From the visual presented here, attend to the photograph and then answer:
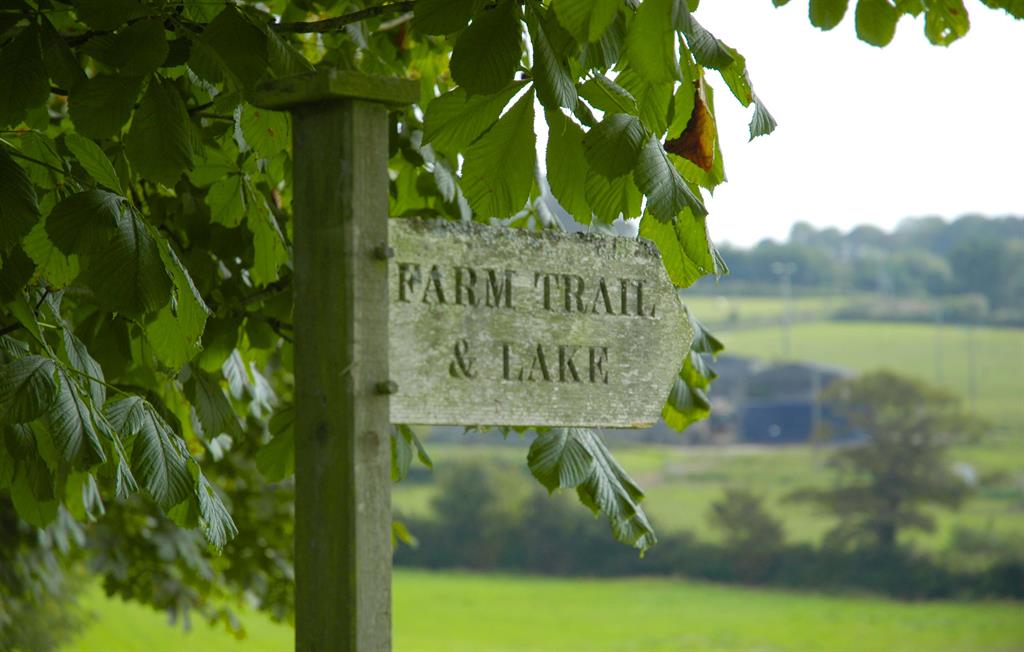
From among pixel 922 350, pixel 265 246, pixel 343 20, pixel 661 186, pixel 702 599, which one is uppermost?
pixel 922 350

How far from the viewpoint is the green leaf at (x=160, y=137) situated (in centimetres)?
258

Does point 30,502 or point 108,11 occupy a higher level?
Answer: point 108,11

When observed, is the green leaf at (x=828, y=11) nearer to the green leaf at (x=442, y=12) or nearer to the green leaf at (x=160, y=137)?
the green leaf at (x=442, y=12)

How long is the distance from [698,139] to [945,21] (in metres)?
0.47

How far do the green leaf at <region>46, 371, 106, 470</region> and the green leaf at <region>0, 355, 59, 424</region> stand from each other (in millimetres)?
20

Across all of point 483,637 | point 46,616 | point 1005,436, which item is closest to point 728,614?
point 483,637

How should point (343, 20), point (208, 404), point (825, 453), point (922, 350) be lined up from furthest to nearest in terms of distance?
1. point (922, 350)
2. point (825, 453)
3. point (208, 404)
4. point (343, 20)

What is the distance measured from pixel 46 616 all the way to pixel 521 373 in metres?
12.5

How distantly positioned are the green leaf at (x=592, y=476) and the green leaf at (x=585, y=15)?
92 centimetres

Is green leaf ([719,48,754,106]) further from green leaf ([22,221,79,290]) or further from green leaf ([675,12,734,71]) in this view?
green leaf ([22,221,79,290])

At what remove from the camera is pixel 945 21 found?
2.66m

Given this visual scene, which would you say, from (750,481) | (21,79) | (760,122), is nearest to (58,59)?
(21,79)

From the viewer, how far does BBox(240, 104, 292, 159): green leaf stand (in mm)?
3084

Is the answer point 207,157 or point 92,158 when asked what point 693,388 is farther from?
point 92,158
